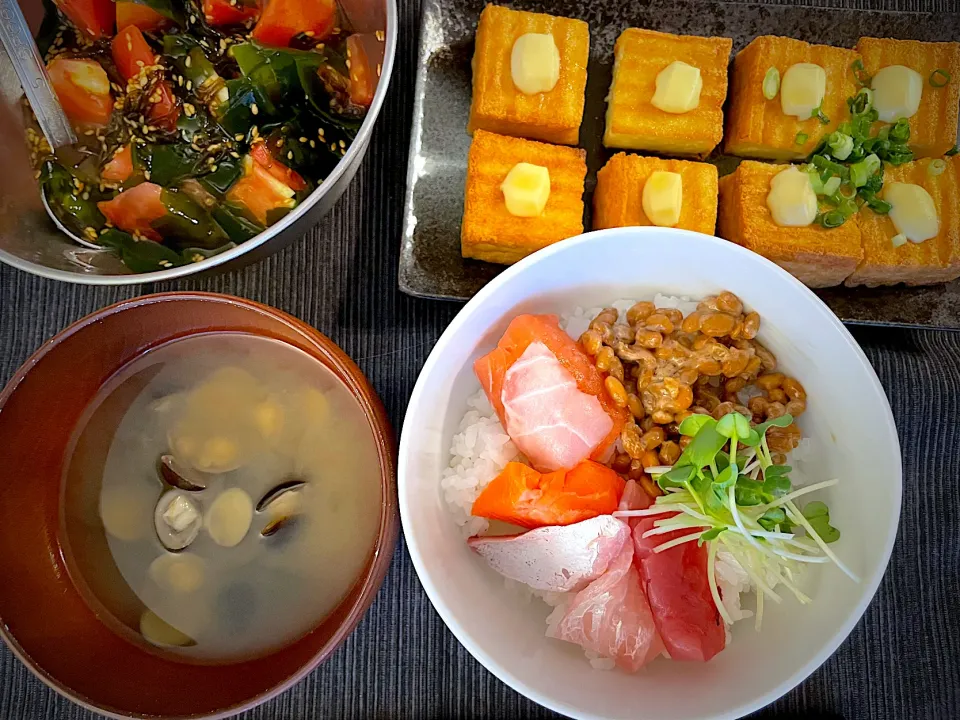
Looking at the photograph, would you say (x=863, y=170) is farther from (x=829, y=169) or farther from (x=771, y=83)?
(x=771, y=83)

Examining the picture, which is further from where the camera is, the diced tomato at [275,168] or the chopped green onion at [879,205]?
the chopped green onion at [879,205]

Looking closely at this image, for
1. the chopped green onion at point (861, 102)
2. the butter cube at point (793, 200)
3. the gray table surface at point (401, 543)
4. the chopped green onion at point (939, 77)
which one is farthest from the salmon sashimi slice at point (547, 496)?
the chopped green onion at point (939, 77)

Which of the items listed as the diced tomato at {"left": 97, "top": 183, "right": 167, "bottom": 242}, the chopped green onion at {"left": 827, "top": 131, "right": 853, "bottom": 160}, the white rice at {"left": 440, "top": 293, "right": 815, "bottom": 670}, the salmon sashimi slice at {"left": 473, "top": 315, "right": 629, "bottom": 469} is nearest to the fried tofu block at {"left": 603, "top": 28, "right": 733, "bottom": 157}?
the chopped green onion at {"left": 827, "top": 131, "right": 853, "bottom": 160}

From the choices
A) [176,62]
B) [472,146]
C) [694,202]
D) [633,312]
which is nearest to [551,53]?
[472,146]

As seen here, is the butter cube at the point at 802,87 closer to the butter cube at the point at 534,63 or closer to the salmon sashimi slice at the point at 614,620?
the butter cube at the point at 534,63

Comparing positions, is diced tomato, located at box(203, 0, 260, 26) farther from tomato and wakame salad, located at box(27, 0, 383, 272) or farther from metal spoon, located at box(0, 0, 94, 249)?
metal spoon, located at box(0, 0, 94, 249)
